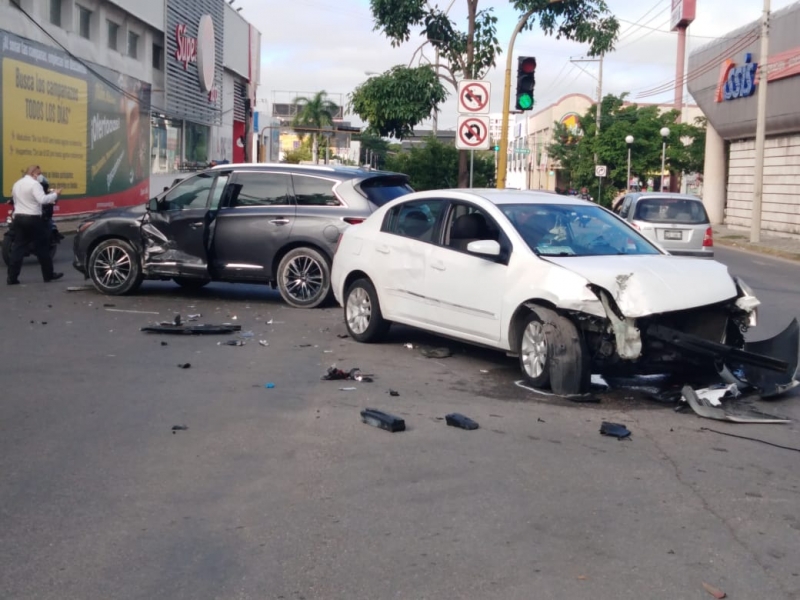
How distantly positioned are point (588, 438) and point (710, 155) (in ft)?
146

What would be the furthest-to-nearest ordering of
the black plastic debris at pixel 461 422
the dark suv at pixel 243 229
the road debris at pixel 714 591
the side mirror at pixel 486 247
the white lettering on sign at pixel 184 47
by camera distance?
the white lettering on sign at pixel 184 47
the dark suv at pixel 243 229
the side mirror at pixel 486 247
the black plastic debris at pixel 461 422
the road debris at pixel 714 591

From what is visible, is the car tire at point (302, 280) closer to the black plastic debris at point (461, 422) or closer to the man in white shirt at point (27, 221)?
the man in white shirt at point (27, 221)

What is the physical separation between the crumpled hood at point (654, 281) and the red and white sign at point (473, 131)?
9.56 m

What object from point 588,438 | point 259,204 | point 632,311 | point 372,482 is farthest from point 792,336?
point 259,204

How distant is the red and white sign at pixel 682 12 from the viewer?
8531 cm

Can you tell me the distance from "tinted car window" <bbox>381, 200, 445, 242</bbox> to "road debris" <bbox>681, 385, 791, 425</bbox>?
10.5ft

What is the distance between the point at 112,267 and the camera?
14422 millimetres

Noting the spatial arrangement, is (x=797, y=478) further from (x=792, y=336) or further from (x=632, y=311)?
(x=792, y=336)

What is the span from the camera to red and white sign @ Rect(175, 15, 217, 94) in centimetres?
4200

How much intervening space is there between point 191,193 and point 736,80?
32.4m

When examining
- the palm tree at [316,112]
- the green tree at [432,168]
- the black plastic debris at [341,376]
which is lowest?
the black plastic debris at [341,376]

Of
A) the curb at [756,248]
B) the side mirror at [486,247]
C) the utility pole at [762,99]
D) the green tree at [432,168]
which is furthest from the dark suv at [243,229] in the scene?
the utility pole at [762,99]

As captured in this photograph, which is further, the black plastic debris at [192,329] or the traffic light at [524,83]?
the traffic light at [524,83]

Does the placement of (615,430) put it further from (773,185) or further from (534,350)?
(773,185)
